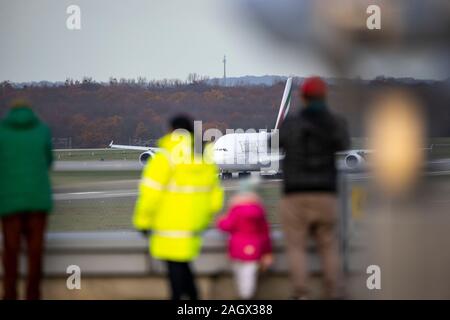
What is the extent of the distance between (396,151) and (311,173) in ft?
1.76

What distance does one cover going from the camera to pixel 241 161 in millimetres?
32219

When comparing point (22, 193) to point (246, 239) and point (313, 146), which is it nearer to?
point (246, 239)

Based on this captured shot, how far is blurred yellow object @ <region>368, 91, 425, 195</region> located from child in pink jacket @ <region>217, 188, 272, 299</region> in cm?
74

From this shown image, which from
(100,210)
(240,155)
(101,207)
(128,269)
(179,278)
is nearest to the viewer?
(179,278)

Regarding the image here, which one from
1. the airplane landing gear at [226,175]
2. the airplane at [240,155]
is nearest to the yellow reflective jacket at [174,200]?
the airplane at [240,155]

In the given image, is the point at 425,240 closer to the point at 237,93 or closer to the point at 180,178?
the point at 180,178

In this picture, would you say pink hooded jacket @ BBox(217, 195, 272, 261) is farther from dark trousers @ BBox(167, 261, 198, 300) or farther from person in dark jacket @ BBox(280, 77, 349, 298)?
dark trousers @ BBox(167, 261, 198, 300)

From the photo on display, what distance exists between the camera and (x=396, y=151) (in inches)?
190

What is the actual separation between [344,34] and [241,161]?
25529 mm

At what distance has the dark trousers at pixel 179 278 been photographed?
447 cm

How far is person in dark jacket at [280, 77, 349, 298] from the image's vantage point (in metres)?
4.69

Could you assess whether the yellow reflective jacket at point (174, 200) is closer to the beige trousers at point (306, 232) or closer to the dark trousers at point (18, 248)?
the beige trousers at point (306, 232)

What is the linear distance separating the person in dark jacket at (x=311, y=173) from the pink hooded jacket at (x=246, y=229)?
168mm

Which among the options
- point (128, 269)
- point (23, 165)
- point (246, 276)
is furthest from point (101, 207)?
point (246, 276)
